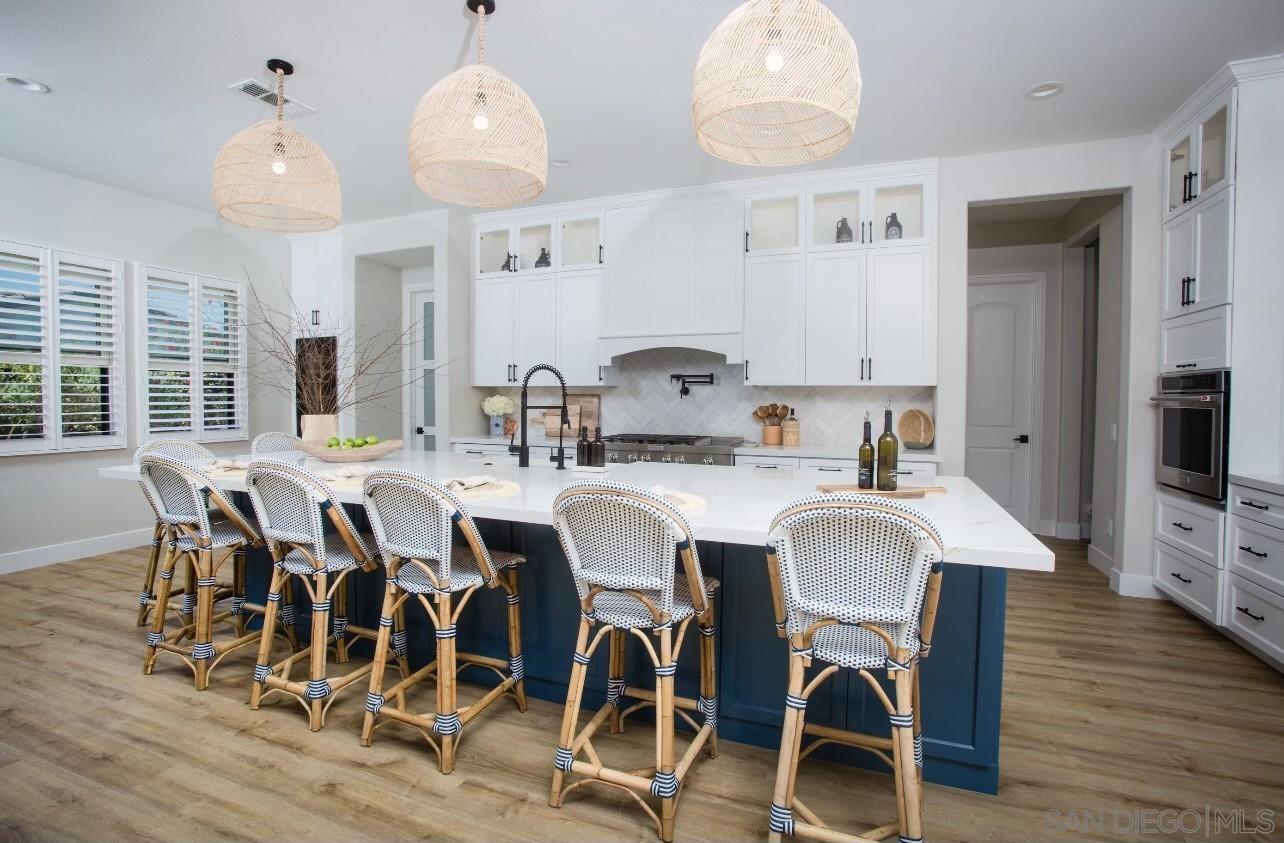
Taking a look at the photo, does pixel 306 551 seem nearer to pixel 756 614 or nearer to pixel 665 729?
pixel 665 729

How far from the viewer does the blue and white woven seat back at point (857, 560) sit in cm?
146

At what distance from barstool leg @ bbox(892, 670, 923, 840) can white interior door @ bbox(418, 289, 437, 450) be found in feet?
17.4

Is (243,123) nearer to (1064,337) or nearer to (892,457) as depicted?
(892,457)

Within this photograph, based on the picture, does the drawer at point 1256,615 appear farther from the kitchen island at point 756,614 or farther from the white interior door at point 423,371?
the white interior door at point 423,371

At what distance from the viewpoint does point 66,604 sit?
3686 mm

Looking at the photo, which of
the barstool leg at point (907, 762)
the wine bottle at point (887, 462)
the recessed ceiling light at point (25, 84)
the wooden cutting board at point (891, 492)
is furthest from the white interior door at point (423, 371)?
the barstool leg at point (907, 762)

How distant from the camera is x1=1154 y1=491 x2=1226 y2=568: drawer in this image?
3.19 metres

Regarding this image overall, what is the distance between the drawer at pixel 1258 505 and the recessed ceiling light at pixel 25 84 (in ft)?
20.6

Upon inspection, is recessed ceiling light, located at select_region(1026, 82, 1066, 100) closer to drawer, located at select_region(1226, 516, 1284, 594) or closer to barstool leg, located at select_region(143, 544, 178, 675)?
drawer, located at select_region(1226, 516, 1284, 594)

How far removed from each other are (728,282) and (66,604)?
4615 millimetres

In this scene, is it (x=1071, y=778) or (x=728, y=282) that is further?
(x=728, y=282)

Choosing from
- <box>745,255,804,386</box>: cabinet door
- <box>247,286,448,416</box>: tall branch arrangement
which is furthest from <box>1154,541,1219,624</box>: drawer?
<box>247,286,448,416</box>: tall branch arrangement

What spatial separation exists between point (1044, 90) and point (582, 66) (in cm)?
236

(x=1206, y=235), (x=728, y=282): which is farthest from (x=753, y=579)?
(x=1206, y=235)
